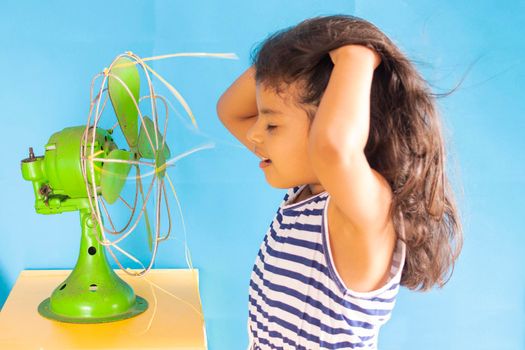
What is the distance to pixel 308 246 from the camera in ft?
3.93

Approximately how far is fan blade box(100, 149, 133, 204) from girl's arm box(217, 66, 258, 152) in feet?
0.65

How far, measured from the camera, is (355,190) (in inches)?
39.5

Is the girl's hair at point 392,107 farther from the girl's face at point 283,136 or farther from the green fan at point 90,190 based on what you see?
the green fan at point 90,190

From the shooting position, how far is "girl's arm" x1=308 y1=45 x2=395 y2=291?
98cm

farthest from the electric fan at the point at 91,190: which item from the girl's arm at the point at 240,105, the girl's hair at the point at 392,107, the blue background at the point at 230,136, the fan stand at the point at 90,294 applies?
the girl's hair at the point at 392,107

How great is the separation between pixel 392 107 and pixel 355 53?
0.40 ft

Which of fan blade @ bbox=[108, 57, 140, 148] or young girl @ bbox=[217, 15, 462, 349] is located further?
fan blade @ bbox=[108, 57, 140, 148]

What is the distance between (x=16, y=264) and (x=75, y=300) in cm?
36

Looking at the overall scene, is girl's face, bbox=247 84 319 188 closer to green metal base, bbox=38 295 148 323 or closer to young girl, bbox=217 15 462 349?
young girl, bbox=217 15 462 349

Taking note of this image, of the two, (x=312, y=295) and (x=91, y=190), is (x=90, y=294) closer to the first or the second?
(x=91, y=190)

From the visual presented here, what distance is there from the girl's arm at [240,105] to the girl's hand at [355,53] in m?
0.33

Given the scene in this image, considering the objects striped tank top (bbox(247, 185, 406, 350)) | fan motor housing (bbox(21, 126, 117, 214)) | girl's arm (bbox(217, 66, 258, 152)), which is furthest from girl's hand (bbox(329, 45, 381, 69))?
fan motor housing (bbox(21, 126, 117, 214))

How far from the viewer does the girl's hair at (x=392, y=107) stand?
1.11 m

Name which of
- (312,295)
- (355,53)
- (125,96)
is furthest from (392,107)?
(125,96)
